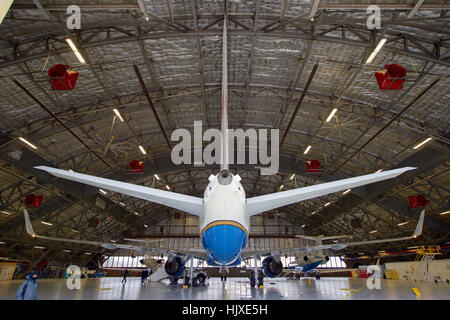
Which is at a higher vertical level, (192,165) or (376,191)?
(192,165)

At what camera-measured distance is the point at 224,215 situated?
5.04 meters

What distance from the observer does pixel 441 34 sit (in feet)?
44.4

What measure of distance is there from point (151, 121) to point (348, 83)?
672 inches

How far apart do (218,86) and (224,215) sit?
1792 cm

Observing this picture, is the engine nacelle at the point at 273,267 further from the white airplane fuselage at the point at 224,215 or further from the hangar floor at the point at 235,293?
the white airplane fuselage at the point at 224,215

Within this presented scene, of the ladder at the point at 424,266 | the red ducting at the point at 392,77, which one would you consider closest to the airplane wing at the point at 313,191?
the red ducting at the point at 392,77

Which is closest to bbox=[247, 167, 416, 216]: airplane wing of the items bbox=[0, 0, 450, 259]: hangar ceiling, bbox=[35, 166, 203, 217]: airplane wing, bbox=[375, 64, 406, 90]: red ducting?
bbox=[35, 166, 203, 217]: airplane wing

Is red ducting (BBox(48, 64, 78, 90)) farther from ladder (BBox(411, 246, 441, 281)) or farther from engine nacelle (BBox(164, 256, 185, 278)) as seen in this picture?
ladder (BBox(411, 246, 441, 281))

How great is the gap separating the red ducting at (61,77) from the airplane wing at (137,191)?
34.5 ft

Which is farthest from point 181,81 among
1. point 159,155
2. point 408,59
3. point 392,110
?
point 392,110

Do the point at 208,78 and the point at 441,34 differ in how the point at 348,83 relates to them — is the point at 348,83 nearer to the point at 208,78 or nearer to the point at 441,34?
the point at 441,34

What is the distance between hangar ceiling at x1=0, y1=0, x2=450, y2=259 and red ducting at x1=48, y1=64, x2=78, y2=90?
189 centimetres

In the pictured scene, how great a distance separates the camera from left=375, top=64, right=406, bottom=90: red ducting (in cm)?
1230

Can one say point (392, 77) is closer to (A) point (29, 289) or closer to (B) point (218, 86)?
(B) point (218, 86)
